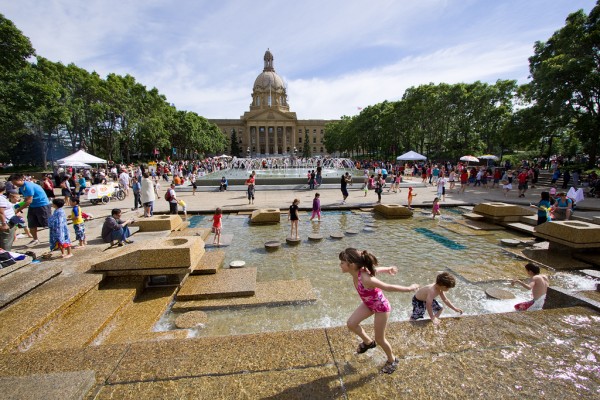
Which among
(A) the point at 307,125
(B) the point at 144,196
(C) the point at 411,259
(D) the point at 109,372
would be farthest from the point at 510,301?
(A) the point at 307,125

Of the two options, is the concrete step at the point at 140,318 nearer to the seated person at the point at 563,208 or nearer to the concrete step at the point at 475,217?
the concrete step at the point at 475,217

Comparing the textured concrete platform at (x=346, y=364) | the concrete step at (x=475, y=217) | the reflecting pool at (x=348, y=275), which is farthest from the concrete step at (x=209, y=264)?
the concrete step at (x=475, y=217)

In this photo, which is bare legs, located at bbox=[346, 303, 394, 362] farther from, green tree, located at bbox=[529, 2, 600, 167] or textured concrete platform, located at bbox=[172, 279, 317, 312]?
green tree, located at bbox=[529, 2, 600, 167]

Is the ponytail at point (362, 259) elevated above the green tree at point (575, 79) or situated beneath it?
situated beneath

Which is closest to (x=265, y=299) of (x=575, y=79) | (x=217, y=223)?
(x=217, y=223)

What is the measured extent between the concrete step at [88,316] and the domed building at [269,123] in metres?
111

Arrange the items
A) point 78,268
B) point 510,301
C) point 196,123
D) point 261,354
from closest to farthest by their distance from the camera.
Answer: point 261,354
point 510,301
point 78,268
point 196,123

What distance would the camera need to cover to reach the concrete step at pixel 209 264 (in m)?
6.71

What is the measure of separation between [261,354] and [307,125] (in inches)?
5263

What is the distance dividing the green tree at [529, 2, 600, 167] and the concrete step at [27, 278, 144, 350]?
3002 centimetres

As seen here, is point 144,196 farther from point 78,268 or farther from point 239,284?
point 239,284

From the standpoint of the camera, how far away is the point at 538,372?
3.00 meters

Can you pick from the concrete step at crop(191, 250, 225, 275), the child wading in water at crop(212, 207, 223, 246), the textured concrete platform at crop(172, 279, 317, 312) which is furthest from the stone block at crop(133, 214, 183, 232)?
the textured concrete platform at crop(172, 279, 317, 312)

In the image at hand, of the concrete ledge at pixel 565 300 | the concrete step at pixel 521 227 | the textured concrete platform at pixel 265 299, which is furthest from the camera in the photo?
the concrete step at pixel 521 227
